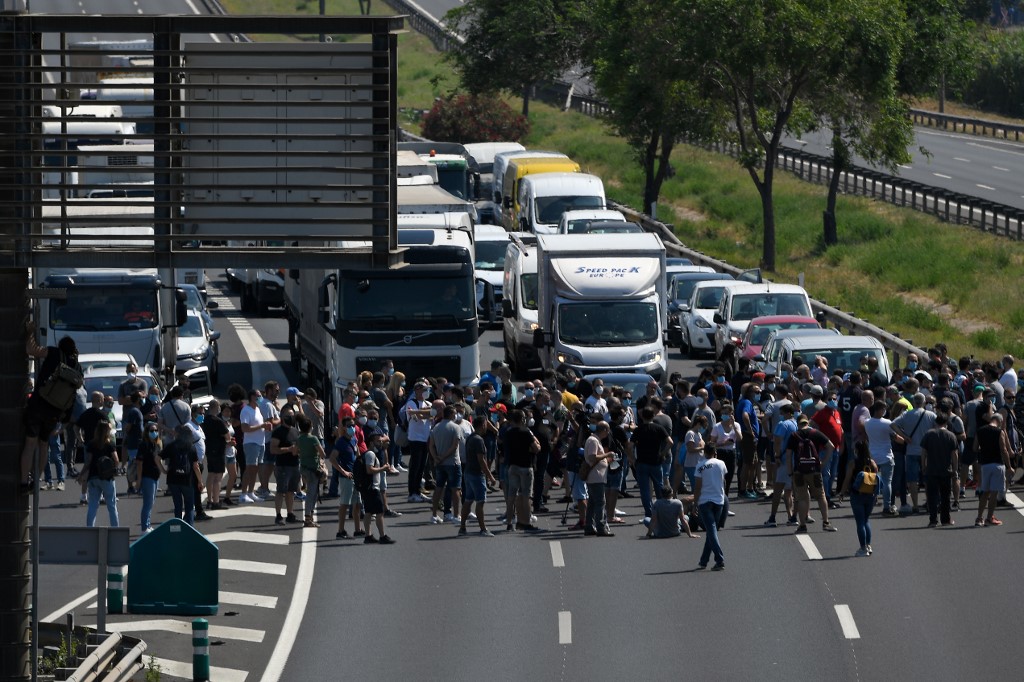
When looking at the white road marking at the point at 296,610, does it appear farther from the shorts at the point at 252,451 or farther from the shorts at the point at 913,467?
the shorts at the point at 913,467

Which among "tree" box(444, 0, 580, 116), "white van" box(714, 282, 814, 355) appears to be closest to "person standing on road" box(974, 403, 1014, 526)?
"white van" box(714, 282, 814, 355)

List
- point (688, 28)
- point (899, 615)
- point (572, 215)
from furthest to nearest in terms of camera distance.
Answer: point (688, 28) → point (572, 215) → point (899, 615)

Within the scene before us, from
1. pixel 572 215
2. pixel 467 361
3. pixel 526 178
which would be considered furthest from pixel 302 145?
pixel 526 178

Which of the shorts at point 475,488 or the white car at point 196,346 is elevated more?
the white car at point 196,346

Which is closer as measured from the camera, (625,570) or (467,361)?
(625,570)

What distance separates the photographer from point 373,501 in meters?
22.7

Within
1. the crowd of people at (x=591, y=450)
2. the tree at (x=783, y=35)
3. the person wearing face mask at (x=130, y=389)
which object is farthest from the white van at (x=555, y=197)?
the person wearing face mask at (x=130, y=389)

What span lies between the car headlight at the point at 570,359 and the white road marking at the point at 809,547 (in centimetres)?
994

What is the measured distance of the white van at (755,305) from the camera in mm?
38094

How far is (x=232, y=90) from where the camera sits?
1339 centimetres

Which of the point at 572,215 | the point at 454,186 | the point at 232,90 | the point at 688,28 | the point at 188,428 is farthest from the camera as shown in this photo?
the point at 454,186

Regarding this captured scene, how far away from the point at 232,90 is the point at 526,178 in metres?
39.1

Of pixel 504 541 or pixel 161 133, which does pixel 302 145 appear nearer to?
pixel 161 133

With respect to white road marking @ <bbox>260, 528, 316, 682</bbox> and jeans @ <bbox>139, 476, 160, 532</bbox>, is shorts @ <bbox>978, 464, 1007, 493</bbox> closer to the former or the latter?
white road marking @ <bbox>260, 528, 316, 682</bbox>
